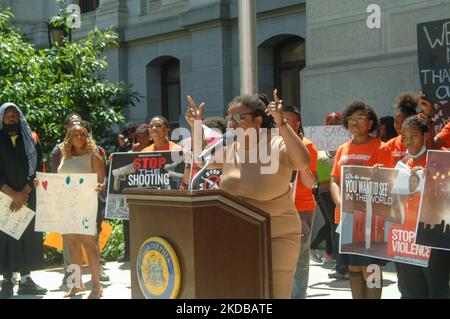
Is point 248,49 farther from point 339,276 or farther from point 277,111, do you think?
point 277,111

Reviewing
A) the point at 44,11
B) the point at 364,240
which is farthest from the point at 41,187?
the point at 44,11

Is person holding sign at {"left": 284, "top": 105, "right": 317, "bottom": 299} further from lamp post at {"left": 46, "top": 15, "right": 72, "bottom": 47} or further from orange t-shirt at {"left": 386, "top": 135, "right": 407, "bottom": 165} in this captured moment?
lamp post at {"left": 46, "top": 15, "right": 72, "bottom": 47}

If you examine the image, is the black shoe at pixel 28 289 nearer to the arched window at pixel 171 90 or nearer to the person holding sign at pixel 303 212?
the person holding sign at pixel 303 212

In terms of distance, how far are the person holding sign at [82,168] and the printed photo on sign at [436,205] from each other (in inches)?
145

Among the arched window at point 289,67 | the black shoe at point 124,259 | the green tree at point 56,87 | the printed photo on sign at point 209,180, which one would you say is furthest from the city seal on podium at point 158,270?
the arched window at point 289,67

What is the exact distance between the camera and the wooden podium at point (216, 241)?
14.3 ft

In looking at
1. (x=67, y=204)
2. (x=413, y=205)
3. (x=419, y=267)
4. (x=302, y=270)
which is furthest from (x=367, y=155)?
(x=67, y=204)

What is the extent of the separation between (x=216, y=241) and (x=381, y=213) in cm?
244

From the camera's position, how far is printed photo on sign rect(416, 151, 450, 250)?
5.91 metres

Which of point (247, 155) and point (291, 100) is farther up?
point (291, 100)

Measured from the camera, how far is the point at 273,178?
493cm

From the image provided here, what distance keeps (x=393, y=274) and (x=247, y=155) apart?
4813 millimetres

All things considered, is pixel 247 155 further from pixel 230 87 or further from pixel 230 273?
pixel 230 87
